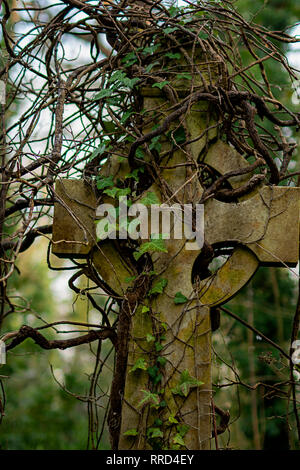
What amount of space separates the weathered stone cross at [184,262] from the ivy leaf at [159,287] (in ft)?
0.06

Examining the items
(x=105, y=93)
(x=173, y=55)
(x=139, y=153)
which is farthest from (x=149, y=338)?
(x=173, y=55)

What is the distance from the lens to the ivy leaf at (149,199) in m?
2.45

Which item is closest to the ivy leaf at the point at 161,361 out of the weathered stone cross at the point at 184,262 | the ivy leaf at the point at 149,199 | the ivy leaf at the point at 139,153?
the weathered stone cross at the point at 184,262

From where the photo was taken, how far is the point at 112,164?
259cm

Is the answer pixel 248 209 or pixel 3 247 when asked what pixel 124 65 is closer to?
pixel 248 209

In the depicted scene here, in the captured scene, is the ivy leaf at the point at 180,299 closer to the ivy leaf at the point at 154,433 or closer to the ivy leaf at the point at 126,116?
the ivy leaf at the point at 154,433

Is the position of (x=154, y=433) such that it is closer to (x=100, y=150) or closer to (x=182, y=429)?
(x=182, y=429)

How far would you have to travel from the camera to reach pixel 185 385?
87.9 inches

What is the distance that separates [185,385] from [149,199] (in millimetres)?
813

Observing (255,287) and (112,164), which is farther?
(255,287)

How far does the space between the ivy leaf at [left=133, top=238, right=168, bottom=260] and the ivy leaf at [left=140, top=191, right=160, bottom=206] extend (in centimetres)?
18

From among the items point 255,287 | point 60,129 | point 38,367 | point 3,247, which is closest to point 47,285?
point 38,367

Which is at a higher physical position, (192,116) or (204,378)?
(192,116)
